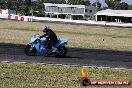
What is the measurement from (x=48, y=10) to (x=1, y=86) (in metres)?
135

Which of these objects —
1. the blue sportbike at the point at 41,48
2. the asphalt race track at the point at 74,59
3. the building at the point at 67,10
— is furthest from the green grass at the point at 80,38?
the building at the point at 67,10

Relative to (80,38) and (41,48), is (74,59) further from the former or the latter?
(80,38)

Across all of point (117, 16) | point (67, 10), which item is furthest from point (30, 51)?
point (67, 10)

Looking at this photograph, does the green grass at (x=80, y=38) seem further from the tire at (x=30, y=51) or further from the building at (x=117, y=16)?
the building at (x=117, y=16)

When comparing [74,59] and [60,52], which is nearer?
[74,59]

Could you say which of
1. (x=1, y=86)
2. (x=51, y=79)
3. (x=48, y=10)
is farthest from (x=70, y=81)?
(x=48, y=10)

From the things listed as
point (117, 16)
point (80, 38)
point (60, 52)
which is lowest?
point (117, 16)

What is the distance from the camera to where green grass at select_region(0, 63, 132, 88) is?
42.3 ft

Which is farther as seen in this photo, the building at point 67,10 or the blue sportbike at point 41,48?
the building at point 67,10

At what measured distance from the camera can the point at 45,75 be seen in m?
14.9

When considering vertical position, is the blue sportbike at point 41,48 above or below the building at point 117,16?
above

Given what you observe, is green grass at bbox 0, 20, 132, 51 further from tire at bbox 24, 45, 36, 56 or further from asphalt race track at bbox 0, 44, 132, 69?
tire at bbox 24, 45, 36, 56

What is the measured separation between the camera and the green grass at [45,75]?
42.3 feet

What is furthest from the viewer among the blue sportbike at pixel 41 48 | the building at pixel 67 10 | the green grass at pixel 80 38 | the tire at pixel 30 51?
the building at pixel 67 10
